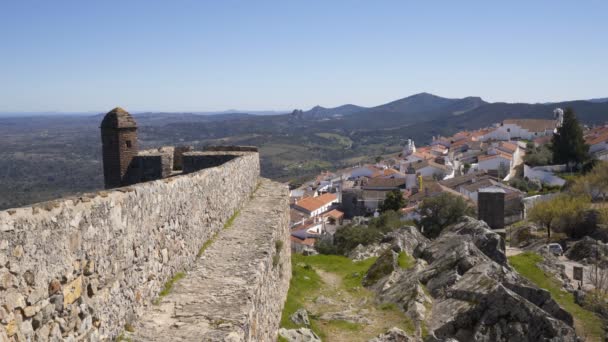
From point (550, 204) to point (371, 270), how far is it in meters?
18.5

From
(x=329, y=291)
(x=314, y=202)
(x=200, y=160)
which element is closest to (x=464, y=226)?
(x=329, y=291)

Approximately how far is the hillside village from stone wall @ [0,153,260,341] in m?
3.66

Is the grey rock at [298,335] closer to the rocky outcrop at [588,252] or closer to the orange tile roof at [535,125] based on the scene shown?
the rocky outcrop at [588,252]

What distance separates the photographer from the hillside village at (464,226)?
12.7 metres

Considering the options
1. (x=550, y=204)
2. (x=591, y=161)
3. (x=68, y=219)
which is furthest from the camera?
(x=591, y=161)

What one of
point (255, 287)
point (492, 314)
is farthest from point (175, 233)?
point (492, 314)

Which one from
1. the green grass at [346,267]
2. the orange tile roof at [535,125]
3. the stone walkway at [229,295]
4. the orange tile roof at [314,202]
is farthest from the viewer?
the orange tile roof at [535,125]

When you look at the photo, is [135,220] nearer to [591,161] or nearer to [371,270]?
[371,270]

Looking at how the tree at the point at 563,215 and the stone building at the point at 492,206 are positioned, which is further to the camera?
the tree at the point at 563,215

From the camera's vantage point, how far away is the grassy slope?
10.7 meters

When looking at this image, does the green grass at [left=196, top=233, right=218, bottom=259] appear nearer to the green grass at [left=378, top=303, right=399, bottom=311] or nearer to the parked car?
the green grass at [left=378, top=303, right=399, bottom=311]

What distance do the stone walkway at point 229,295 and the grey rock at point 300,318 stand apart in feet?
2.06

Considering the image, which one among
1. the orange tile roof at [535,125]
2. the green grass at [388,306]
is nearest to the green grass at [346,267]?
the green grass at [388,306]

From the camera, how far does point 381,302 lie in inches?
492
